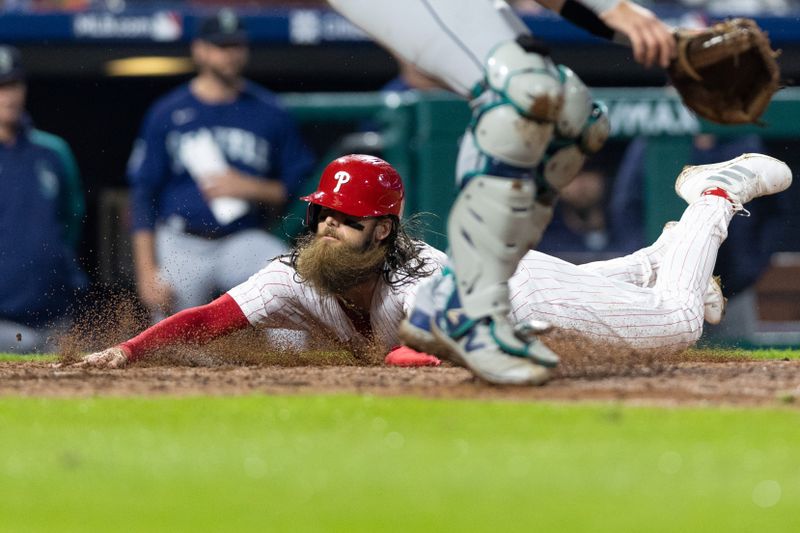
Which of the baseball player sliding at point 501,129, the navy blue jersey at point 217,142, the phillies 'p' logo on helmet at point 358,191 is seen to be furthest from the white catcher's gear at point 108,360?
the navy blue jersey at point 217,142

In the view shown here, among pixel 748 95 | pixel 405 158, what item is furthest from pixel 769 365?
pixel 405 158

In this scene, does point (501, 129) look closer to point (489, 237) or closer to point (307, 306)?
point (489, 237)

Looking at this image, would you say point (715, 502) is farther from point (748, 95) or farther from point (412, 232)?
point (412, 232)

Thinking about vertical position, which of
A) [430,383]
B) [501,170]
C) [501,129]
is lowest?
[430,383]

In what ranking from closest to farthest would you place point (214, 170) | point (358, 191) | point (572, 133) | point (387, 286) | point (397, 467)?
point (397, 467), point (572, 133), point (387, 286), point (358, 191), point (214, 170)

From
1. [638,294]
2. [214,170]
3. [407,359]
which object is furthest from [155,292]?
[638,294]

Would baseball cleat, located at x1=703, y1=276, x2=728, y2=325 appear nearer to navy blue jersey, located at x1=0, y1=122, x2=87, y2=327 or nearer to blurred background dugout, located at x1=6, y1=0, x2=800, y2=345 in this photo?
blurred background dugout, located at x1=6, y1=0, x2=800, y2=345

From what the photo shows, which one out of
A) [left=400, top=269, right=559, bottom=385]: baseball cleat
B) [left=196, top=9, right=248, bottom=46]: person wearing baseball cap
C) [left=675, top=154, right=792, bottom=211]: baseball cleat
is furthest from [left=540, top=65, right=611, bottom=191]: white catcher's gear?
[left=196, top=9, right=248, bottom=46]: person wearing baseball cap
